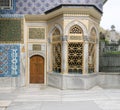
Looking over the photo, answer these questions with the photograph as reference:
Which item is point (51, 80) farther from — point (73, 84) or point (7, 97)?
point (7, 97)

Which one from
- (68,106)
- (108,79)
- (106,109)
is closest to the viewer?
(106,109)

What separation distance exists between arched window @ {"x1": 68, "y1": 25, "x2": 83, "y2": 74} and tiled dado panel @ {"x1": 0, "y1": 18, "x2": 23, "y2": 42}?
304 cm

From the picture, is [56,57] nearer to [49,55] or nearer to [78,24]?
[49,55]

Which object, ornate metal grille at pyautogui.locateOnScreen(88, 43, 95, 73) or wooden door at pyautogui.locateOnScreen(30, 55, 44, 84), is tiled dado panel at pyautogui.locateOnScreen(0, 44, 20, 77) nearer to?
wooden door at pyautogui.locateOnScreen(30, 55, 44, 84)

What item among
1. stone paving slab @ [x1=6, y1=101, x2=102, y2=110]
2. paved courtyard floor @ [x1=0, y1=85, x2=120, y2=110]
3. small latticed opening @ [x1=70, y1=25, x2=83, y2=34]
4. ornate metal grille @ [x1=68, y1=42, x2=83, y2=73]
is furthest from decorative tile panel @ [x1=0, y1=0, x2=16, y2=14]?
stone paving slab @ [x1=6, y1=101, x2=102, y2=110]

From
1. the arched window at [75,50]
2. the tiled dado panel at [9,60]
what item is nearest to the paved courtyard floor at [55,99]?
the tiled dado panel at [9,60]

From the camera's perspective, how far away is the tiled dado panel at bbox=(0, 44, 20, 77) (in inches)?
526

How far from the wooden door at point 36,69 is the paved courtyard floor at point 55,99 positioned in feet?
3.84

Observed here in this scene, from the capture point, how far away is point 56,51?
533 inches

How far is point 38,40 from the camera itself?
1419 cm

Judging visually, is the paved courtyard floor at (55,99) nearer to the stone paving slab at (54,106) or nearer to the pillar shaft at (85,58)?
the stone paving slab at (54,106)

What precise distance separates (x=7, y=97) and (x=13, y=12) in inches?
208

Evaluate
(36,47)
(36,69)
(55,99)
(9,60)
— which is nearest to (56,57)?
(36,47)

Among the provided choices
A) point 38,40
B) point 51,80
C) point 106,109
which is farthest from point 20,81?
point 106,109
